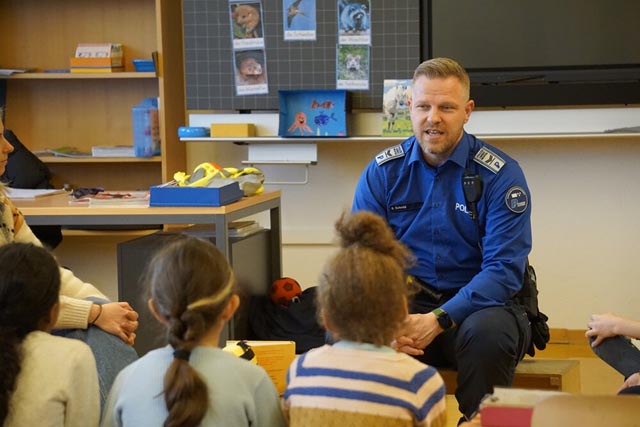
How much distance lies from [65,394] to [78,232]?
2.56m

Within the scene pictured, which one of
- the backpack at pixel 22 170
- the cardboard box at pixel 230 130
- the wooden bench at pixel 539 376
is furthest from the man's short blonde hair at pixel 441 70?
the backpack at pixel 22 170

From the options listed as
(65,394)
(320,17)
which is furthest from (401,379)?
(320,17)

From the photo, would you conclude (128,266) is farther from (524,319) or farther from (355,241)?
(355,241)

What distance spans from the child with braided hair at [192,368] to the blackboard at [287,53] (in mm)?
2332

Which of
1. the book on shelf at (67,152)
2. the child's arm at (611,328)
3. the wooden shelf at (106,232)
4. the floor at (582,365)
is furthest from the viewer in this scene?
the book on shelf at (67,152)

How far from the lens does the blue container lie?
3.97m

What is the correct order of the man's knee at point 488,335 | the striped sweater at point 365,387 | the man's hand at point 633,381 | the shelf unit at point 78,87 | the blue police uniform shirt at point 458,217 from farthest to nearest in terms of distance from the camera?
the shelf unit at point 78,87, the blue police uniform shirt at point 458,217, the man's knee at point 488,335, the man's hand at point 633,381, the striped sweater at point 365,387

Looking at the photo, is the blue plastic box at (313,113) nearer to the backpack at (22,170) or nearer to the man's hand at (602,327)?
the backpack at (22,170)

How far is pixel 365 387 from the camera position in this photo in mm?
1433

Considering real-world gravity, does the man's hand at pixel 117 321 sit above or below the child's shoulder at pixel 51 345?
→ below

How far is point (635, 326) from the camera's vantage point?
2.14 m

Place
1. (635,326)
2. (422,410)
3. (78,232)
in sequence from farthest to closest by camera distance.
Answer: (78,232) → (635,326) → (422,410)

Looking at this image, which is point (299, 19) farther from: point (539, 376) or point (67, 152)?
point (539, 376)

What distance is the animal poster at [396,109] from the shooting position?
3.69 metres
